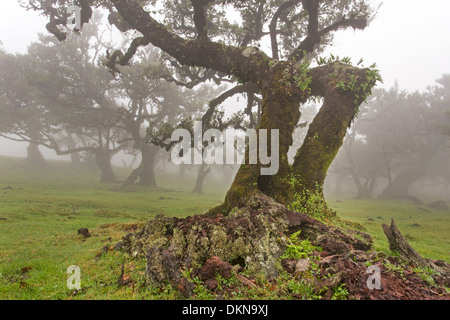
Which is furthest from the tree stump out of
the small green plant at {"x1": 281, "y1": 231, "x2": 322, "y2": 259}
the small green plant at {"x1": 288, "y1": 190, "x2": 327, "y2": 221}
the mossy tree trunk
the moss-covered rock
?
the mossy tree trunk

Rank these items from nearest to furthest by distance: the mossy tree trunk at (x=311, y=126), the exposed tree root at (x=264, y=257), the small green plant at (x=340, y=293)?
the small green plant at (x=340, y=293), the exposed tree root at (x=264, y=257), the mossy tree trunk at (x=311, y=126)

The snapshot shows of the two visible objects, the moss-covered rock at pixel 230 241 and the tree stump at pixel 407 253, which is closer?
the moss-covered rock at pixel 230 241

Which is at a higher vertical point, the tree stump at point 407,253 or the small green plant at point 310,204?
the small green plant at point 310,204

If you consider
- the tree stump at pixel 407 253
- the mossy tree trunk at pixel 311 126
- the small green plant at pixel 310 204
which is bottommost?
the tree stump at pixel 407 253

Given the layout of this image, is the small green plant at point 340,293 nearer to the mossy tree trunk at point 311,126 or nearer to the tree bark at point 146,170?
the mossy tree trunk at point 311,126

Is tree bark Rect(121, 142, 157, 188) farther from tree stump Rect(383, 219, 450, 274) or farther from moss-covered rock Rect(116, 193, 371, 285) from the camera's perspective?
tree stump Rect(383, 219, 450, 274)

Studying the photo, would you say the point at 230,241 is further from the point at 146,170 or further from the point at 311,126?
the point at 146,170

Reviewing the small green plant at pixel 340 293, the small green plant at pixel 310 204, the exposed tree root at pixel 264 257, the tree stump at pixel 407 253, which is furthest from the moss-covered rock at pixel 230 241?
the small green plant at pixel 310 204

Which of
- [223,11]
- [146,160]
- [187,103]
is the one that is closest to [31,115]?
[146,160]

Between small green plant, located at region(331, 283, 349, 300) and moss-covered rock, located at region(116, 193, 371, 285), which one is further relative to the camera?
moss-covered rock, located at region(116, 193, 371, 285)

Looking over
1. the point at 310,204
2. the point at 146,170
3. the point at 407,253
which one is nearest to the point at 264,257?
the point at 407,253
